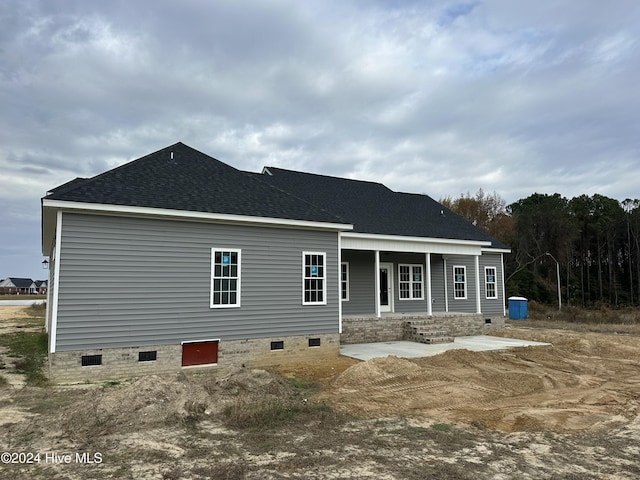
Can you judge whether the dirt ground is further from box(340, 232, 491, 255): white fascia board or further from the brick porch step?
box(340, 232, 491, 255): white fascia board

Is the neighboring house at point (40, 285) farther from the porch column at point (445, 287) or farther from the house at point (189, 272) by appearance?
the porch column at point (445, 287)

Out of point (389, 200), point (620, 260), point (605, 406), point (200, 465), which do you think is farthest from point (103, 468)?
point (620, 260)

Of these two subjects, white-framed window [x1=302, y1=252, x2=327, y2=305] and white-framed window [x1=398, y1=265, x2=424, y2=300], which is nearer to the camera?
white-framed window [x1=302, y1=252, x2=327, y2=305]

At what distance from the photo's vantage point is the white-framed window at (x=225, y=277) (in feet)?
34.7

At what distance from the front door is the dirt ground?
7462 millimetres

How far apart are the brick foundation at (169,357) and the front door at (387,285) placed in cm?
535

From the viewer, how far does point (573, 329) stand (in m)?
21.5

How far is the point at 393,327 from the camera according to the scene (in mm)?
15062

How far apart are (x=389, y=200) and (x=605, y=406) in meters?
12.4

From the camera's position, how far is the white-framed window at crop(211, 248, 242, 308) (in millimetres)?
10570

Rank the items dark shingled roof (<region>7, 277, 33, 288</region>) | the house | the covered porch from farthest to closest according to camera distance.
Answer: dark shingled roof (<region>7, 277, 33, 288</region>), the covered porch, the house

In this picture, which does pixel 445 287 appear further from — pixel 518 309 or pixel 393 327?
pixel 518 309

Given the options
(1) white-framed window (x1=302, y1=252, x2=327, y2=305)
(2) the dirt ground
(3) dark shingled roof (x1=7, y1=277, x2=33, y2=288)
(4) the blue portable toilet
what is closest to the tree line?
(4) the blue portable toilet

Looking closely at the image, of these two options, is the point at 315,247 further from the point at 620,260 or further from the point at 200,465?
the point at 620,260
